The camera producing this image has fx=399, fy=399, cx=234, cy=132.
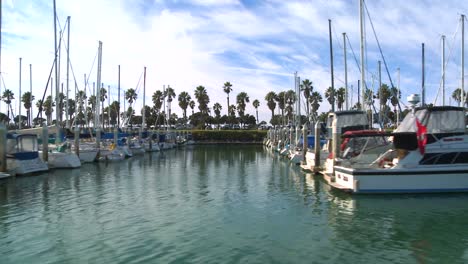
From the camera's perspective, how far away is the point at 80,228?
45.7ft

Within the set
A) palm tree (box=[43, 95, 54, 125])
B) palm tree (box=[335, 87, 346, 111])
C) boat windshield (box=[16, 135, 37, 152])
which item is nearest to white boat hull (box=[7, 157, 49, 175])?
boat windshield (box=[16, 135, 37, 152])

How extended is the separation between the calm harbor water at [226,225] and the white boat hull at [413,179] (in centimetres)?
52

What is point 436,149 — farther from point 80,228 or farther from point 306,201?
point 80,228

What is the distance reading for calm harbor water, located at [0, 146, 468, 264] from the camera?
10.9 meters

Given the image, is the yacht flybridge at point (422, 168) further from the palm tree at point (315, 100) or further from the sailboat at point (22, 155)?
the palm tree at point (315, 100)

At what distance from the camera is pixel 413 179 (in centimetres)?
1892

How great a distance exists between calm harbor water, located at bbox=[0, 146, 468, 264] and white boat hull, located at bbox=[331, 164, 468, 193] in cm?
52

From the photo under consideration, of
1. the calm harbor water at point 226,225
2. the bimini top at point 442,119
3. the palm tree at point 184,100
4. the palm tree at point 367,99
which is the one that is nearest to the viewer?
the calm harbor water at point 226,225

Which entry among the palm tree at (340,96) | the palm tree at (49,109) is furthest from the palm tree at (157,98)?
the palm tree at (340,96)

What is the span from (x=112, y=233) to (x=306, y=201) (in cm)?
945

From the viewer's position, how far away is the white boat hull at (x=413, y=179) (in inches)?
742

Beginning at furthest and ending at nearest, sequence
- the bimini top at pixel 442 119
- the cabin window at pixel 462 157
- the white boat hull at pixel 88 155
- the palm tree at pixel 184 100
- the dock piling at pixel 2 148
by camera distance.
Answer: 1. the palm tree at pixel 184 100
2. the white boat hull at pixel 88 155
3. the dock piling at pixel 2 148
4. the bimini top at pixel 442 119
5. the cabin window at pixel 462 157

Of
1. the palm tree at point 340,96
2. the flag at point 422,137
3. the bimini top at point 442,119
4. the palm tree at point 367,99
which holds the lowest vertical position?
the flag at point 422,137

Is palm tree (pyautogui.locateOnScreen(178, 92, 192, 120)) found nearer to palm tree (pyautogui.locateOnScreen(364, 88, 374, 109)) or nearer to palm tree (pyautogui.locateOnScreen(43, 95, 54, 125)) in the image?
palm tree (pyautogui.locateOnScreen(43, 95, 54, 125))
